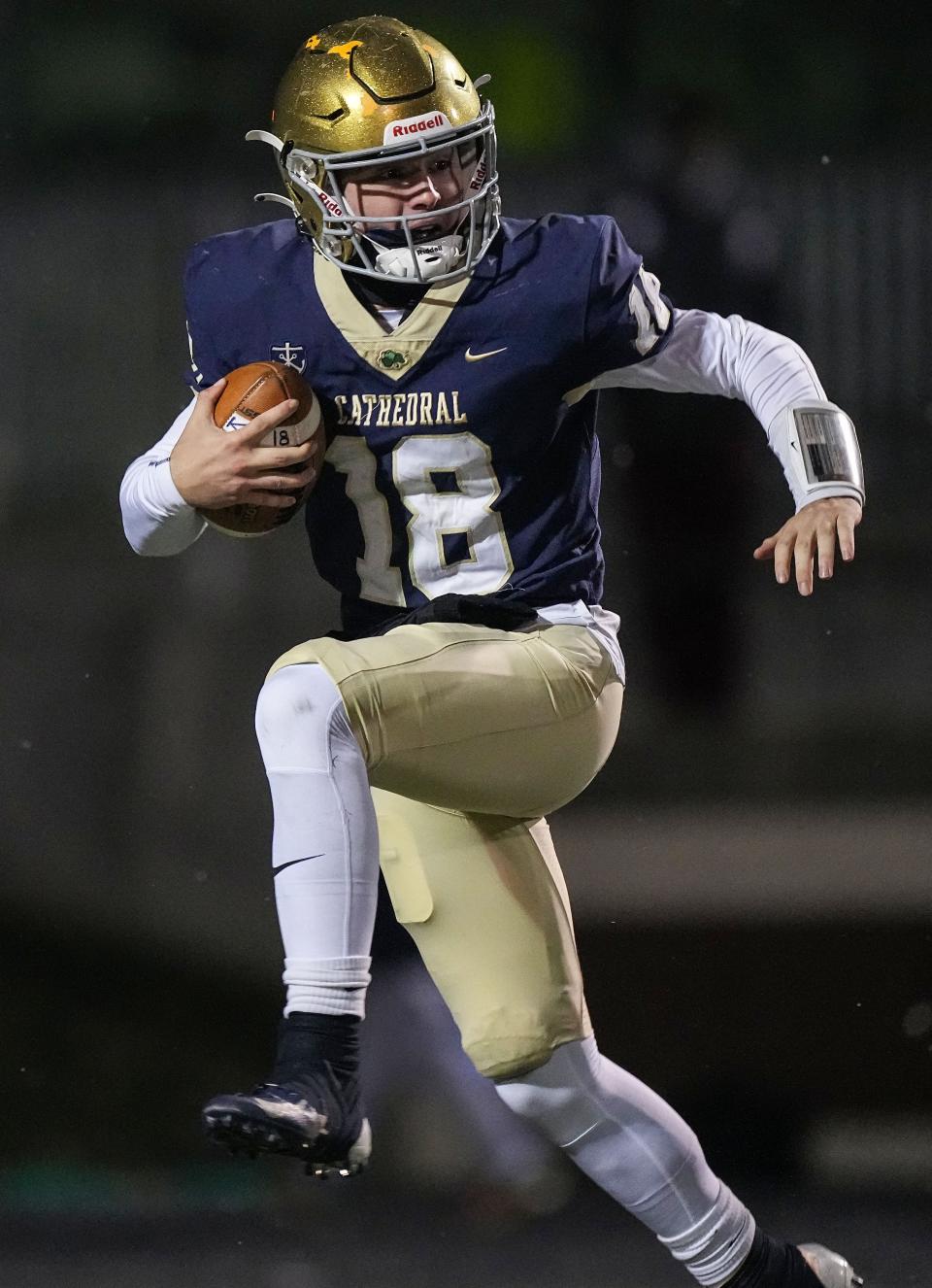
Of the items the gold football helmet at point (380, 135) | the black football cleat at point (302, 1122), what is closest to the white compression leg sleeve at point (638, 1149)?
the black football cleat at point (302, 1122)

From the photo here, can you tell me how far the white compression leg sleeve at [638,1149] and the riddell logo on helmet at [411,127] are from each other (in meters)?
0.95

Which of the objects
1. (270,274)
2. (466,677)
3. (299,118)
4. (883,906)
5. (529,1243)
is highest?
(299,118)

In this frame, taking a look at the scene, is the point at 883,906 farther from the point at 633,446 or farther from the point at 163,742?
the point at 163,742

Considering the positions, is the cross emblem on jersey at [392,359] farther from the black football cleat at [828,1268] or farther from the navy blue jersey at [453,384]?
the black football cleat at [828,1268]

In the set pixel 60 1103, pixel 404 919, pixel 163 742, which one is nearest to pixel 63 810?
pixel 163 742

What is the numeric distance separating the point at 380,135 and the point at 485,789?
66cm

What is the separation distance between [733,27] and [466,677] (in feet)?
4.20

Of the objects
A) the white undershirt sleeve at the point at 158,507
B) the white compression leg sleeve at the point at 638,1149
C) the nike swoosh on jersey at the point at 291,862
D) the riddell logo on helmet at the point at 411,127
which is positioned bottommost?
the white compression leg sleeve at the point at 638,1149

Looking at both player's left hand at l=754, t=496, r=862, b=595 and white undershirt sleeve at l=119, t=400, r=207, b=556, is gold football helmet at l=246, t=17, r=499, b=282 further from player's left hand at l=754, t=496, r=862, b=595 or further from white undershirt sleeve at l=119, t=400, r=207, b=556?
player's left hand at l=754, t=496, r=862, b=595

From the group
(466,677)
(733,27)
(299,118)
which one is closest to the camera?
(466,677)

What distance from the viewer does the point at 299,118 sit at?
6.00 ft

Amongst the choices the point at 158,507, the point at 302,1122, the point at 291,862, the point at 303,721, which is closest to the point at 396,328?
the point at 158,507

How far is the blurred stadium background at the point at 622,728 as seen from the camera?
254 cm

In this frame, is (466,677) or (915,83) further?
(915,83)
